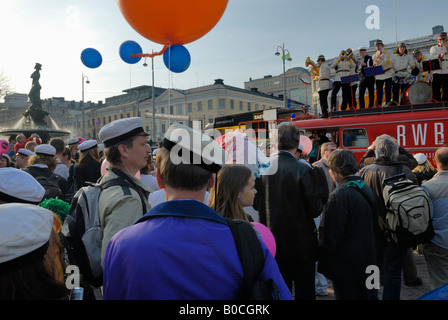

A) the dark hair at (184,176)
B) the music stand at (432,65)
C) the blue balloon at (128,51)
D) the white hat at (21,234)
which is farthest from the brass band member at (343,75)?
the white hat at (21,234)

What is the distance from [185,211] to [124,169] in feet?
4.09

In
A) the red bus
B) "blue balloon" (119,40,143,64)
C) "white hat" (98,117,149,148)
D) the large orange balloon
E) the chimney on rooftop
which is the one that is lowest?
"white hat" (98,117,149,148)

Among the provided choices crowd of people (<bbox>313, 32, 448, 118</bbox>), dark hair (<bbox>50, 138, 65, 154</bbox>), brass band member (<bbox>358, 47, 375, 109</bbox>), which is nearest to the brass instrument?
crowd of people (<bbox>313, 32, 448, 118</bbox>)

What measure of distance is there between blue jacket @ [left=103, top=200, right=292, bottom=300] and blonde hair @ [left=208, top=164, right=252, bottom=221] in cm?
116

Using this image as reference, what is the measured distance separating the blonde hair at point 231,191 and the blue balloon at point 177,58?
1.94 metres

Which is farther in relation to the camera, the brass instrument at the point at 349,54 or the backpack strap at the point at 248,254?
the brass instrument at the point at 349,54

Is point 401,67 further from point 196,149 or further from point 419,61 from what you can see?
point 196,149

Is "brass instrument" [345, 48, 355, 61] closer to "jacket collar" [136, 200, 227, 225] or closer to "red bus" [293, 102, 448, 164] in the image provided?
"red bus" [293, 102, 448, 164]

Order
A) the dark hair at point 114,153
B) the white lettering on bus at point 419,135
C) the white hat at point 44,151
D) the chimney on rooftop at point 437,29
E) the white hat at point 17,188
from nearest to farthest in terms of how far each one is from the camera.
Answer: the white hat at point 17,188, the dark hair at point 114,153, the white hat at point 44,151, the white lettering on bus at point 419,135, the chimney on rooftop at point 437,29

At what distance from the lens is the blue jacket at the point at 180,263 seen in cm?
115

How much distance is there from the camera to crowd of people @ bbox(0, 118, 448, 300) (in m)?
1.16

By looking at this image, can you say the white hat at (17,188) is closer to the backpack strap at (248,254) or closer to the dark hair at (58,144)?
the backpack strap at (248,254)
